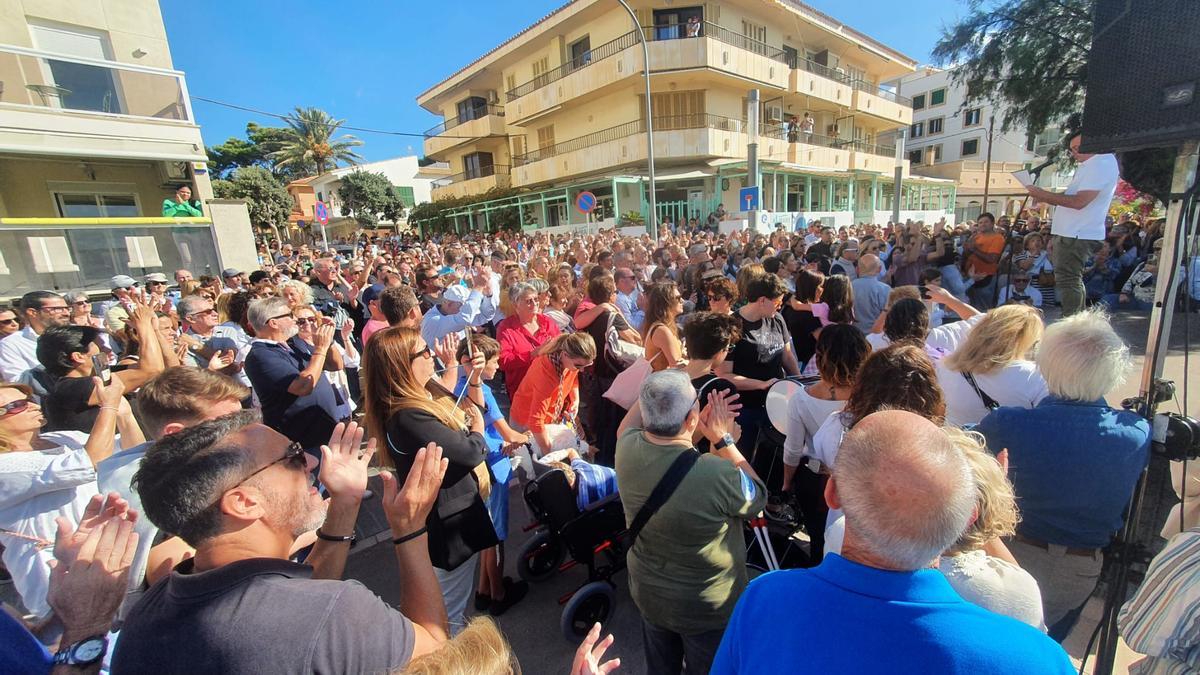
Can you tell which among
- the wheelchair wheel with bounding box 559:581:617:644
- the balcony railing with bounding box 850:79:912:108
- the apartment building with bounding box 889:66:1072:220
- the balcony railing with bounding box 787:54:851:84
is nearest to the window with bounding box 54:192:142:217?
the wheelchair wheel with bounding box 559:581:617:644

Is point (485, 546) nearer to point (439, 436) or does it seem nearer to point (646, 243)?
point (439, 436)

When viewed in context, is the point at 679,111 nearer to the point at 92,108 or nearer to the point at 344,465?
the point at 92,108

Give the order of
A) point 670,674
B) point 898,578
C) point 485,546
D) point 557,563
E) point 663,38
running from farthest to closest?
point 663,38, point 557,563, point 485,546, point 670,674, point 898,578

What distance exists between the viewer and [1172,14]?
205 centimetres

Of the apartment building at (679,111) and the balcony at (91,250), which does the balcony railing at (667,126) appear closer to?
the apartment building at (679,111)

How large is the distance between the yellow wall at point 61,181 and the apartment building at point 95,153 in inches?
0.9

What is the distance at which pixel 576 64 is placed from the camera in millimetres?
24766

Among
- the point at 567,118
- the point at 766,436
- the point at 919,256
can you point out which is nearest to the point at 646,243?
the point at 919,256

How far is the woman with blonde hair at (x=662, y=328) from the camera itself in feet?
11.1

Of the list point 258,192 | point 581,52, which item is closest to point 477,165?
point 581,52

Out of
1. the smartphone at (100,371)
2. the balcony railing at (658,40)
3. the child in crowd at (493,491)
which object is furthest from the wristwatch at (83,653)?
the balcony railing at (658,40)

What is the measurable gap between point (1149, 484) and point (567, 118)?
92.4 feet

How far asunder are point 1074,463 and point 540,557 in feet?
8.90

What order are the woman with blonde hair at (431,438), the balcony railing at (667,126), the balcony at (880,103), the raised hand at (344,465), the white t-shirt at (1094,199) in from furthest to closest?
the balcony at (880,103) → the balcony railing at (667,126) → the white t-shirt at (1094,199) → the woman with blonde hair at (431,438) → the raised hand at (344,465)
